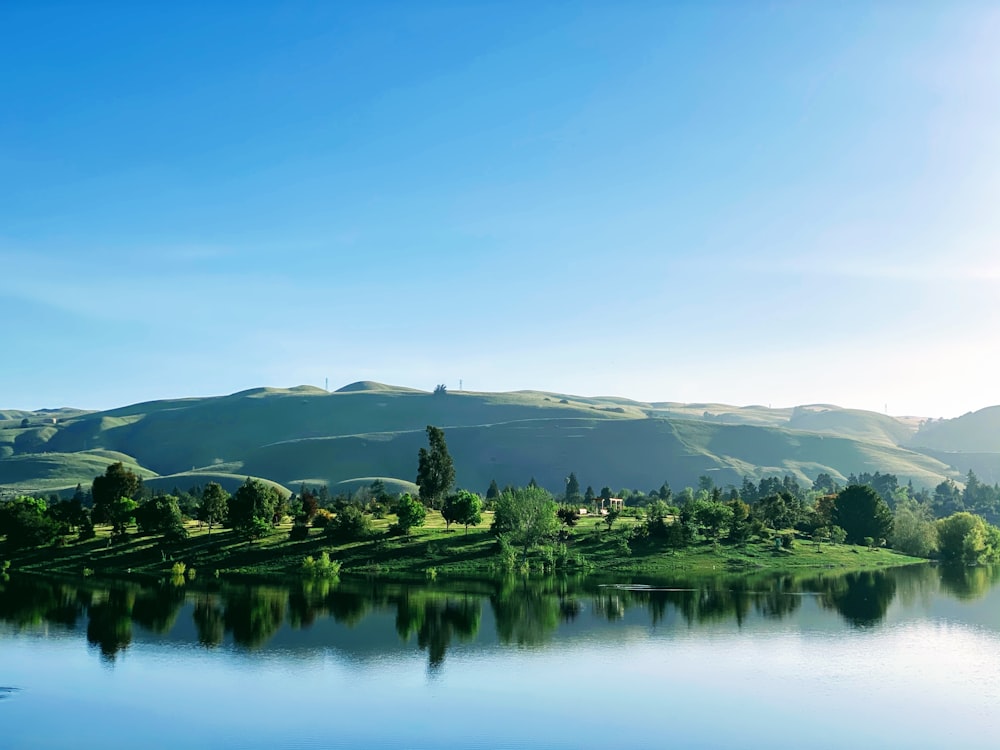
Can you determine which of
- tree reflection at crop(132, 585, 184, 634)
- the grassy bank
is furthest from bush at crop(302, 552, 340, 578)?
tree reflection at crop(132, 585, 184, 634)

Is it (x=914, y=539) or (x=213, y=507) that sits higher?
(x=213, y=507)

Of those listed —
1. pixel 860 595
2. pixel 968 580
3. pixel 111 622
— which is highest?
pixel 111 622

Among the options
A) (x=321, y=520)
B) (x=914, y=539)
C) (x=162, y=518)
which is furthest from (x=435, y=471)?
(x=914, y=539)

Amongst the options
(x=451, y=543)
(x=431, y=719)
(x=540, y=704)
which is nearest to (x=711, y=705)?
(x=540, y=704)

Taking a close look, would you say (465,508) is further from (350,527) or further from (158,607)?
A: (158,607)

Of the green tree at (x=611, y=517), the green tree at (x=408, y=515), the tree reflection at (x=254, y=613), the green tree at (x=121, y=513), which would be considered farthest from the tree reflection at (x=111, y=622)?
the green tree at (x=611, y=517)

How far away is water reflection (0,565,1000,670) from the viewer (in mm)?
85875

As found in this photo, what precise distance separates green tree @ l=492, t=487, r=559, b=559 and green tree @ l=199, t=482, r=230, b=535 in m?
43.8

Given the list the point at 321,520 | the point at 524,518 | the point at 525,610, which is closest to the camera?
the point at 525,610

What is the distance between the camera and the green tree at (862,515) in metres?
176

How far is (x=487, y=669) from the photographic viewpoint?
72.7 metres

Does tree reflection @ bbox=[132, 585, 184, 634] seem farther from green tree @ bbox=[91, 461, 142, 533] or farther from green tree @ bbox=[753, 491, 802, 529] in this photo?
green tree @ bbox=[753, 491, 802, 529]

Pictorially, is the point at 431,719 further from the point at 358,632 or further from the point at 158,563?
the point at 158,563

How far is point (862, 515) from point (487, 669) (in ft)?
409
